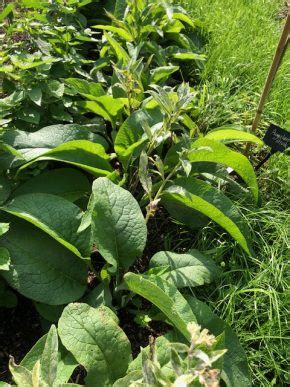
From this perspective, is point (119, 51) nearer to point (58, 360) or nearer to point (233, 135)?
point (233, 135)

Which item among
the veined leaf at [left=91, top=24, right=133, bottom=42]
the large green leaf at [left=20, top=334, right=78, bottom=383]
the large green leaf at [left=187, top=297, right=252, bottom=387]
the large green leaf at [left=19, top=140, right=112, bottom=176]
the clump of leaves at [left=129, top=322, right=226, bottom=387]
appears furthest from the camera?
the veined leaf at [left=91, top=24, right=133, bottom=42]

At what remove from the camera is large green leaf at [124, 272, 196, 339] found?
1474 millimetres

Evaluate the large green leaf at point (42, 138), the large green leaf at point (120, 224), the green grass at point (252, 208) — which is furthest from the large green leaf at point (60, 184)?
the green grass at point (252, 208)

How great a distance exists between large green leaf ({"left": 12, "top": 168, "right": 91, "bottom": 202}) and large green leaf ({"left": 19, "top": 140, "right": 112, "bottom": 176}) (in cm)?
7

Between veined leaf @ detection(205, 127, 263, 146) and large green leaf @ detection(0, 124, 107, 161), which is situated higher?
veined leaf @ detection(205, 127, 263, 146)

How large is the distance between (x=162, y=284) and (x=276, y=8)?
10.0ft

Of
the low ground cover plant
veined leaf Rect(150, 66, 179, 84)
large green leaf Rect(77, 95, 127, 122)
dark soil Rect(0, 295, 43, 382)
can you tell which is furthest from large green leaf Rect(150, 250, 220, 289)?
veined leaf Rect(150, 66, 179, 84)

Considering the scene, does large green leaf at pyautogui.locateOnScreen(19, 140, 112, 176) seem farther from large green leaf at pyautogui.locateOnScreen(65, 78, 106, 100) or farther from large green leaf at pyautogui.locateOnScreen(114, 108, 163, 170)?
large green leaf at pyautogui.locateOnScreen(65, 78, 106, 100)

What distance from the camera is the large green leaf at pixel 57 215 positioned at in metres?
1.68

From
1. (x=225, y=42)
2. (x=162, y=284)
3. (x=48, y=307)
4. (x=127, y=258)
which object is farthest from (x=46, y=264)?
(x=225, y=42)

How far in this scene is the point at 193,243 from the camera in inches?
83.2

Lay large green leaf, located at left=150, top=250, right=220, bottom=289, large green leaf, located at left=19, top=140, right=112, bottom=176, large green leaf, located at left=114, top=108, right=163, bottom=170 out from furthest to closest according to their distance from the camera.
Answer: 1. large green leaf, located at left=114, top=108, right=163, bottom=170
2. large green leaf, located at left=19, top=140, right=112, bottom=176
3. large green leaf, located at left=150, top=250, right=220, bottom=289

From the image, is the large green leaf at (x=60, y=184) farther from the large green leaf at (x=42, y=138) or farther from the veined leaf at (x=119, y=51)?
the veined leaf at (x=119, y=51)

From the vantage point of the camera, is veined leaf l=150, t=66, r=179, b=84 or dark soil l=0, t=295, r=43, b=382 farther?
veined leaf l=150, t=66, r=179, b=84
